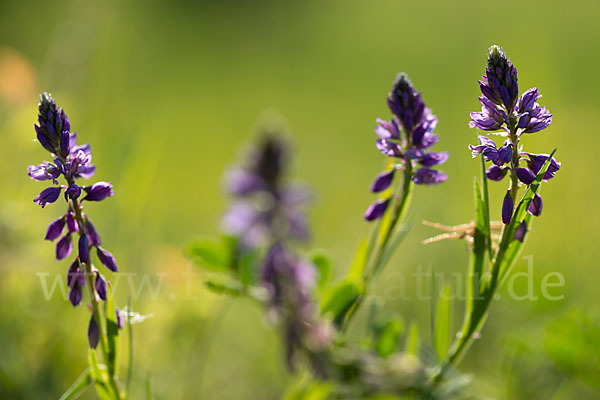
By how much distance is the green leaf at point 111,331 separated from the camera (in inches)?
46.2

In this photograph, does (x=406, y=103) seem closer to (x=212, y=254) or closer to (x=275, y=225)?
(x=275, y=225)

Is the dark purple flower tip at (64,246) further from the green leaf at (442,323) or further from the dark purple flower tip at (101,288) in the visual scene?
the green leaf at (442,323)

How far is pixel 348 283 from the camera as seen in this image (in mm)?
1417

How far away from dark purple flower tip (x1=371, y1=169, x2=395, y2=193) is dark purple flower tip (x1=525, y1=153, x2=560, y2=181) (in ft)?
0.91

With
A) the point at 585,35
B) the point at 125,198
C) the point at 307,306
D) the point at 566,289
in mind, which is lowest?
the point at 566,289

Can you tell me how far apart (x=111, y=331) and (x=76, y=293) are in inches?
3.6

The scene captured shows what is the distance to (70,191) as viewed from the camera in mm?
1046

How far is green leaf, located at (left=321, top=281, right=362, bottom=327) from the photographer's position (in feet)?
4.66

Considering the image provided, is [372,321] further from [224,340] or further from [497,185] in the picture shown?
[497,185]

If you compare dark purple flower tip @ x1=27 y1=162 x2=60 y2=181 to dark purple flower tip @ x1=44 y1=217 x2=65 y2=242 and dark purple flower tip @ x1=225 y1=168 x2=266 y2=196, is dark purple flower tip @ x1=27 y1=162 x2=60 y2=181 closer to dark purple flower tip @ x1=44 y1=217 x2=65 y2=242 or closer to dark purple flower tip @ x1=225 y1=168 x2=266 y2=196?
dark purple flower tip @ x1=44 y1=217 x2=65 y2=242

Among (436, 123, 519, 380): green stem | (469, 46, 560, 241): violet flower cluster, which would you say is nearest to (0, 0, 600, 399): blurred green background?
(436, 123, 519, 380): green stem

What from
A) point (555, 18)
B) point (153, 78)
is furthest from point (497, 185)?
point (153, 78)

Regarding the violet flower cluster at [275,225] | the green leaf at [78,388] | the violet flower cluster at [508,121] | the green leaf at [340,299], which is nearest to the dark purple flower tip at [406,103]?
the violet flower cluster at [508,121]

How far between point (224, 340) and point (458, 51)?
5214 millimetres
